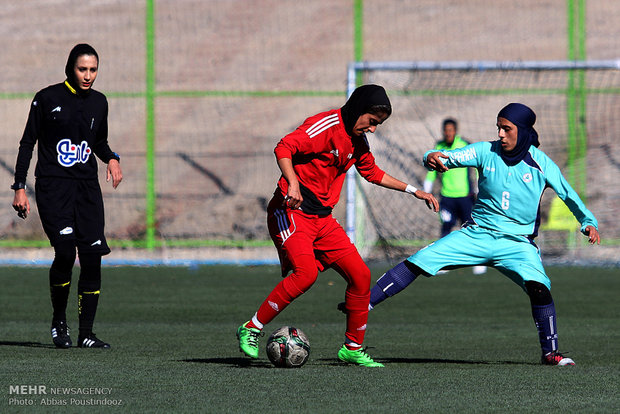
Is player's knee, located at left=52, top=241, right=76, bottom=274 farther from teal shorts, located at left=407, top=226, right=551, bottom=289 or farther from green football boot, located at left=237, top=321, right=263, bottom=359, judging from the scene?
teal shorts, located at left=407, top=226, right=551, bottom=289

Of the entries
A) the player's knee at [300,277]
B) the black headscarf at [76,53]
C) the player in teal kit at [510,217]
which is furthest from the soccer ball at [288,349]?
the black headscarf at [76,53]

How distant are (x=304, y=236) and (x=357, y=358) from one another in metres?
0.89

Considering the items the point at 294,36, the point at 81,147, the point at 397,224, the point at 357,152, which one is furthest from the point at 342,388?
the point at 294,36

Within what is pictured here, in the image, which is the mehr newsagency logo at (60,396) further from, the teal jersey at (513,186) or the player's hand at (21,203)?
the teal jersey at (513,186)

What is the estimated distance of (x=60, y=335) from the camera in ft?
28.5

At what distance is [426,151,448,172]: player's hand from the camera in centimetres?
802

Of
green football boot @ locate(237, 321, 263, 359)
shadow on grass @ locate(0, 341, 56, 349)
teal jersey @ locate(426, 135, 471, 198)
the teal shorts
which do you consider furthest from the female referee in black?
teal jersey @ locate(426, 135, 471, 198)

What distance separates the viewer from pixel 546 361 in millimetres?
7973

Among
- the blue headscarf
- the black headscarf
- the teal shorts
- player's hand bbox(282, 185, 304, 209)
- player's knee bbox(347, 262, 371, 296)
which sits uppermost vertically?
the black headscarf

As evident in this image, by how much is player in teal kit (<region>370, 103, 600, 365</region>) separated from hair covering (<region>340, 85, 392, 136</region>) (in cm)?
75

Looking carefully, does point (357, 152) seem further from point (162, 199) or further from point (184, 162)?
point (184, 162)

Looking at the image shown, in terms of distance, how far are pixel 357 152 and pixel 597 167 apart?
15.7 metres

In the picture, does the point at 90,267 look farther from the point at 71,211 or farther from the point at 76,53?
the point at 76,53

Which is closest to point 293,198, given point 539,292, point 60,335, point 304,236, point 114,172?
point 304,236
